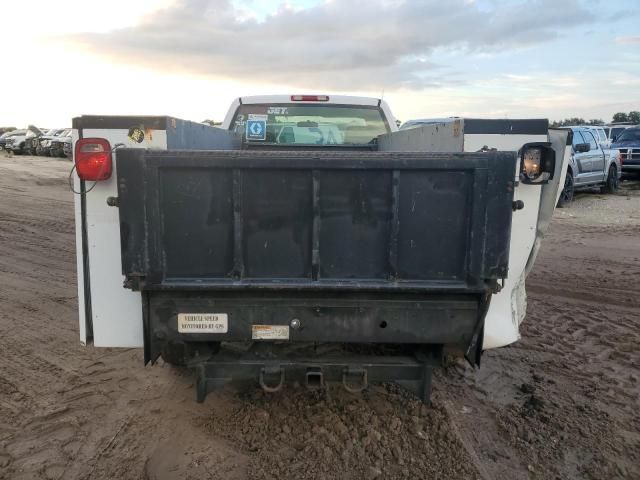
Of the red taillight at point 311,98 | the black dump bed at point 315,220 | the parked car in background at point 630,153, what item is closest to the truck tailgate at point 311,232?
the black dump bed at point 315,220

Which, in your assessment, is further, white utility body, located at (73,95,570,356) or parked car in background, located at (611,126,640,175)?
parked car in background, located at (611,126,640,175)

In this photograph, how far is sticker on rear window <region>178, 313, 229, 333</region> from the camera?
300cm

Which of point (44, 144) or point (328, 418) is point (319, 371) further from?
point (44, 144)

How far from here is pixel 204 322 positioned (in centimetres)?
300

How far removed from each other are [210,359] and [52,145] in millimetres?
32293

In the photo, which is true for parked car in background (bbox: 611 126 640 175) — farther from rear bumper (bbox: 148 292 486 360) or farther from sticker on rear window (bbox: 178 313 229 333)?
sticker on rear window (bbox: 178 313 229 333)

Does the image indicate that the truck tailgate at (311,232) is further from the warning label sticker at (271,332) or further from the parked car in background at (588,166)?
the parked car in background at (588,166)

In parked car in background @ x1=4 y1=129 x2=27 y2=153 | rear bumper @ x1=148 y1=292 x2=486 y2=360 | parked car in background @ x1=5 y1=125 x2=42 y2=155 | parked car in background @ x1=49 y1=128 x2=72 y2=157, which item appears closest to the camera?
rear bumper @ x1=148 y1=292 x2=486 y2=360

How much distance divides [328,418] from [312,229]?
1.47m

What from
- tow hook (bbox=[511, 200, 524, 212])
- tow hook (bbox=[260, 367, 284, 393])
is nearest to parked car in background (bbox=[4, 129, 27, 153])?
tow hook (bbox=[260, 367, 284, 393])

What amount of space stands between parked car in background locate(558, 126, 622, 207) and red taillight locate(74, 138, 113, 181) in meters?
13.9

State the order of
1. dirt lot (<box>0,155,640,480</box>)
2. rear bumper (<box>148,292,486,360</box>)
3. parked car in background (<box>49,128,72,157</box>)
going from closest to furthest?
1. rear bumper (<box>148,292,486,360</box>)
2. dirt lot (<box>0,155,640,480</box>)
3. parked car in background (<box>49,128,72,157</box>)

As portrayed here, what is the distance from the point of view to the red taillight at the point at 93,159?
3.00 metres


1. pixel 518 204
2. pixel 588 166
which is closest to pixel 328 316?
pixel 518 204
